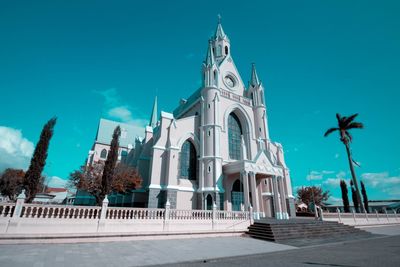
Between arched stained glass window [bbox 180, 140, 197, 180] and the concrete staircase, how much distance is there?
8.06 metres

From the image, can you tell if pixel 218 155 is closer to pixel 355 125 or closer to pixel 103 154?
pixel 355 125

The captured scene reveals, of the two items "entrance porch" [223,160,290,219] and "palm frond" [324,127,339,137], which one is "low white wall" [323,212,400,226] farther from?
"palm frond" [324,127,339,137]

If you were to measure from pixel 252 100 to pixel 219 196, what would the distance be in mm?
14032

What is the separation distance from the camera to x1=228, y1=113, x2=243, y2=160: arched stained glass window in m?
23.3

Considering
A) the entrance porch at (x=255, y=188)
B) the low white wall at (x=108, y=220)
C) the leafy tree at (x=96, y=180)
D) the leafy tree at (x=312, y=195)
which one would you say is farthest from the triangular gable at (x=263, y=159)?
the leafy tree at (x=312, y=195)

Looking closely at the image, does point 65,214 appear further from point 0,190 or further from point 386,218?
point 386,218

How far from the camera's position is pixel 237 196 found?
21047 mm

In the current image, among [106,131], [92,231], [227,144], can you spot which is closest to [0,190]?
[106,131]

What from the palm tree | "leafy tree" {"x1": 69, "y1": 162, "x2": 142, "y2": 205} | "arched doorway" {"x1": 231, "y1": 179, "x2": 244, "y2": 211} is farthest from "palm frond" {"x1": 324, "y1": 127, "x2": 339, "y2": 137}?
"leafy tree" {"x1": 69, "y1": 162, "x2": 142, "y2": 205}

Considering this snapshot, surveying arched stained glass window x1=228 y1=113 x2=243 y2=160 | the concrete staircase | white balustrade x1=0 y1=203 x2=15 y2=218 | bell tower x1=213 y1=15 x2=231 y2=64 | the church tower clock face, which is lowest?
the concrete staircase

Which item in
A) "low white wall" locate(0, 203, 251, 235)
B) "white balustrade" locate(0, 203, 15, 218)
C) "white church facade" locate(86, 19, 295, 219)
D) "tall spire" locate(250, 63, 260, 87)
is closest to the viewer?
"white balustrade" locate(0, 203, 15, 218)

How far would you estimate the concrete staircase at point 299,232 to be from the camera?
39.5 ft

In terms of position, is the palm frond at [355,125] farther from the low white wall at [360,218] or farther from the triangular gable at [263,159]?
the triangular gable at [263,159]

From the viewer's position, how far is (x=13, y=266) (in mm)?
5184
